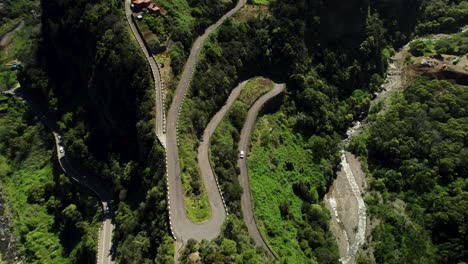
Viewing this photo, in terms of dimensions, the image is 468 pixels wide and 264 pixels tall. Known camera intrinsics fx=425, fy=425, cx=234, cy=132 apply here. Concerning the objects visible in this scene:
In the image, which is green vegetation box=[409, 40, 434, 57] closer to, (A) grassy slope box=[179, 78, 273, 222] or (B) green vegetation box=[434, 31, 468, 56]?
(B) green vegetation box=[434, 31, 468, 56]

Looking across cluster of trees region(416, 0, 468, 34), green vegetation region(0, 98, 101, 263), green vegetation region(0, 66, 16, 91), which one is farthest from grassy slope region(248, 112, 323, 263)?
green vegetation region(0, 66, 16, 91)

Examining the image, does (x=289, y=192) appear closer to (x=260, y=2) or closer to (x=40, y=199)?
(x=260, y=2)

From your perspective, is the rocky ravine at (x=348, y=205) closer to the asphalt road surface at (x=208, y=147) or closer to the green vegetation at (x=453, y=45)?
the asphalt road surface at (x=208, y=147)

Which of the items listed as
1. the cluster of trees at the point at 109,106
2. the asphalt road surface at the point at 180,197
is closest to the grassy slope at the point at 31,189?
the cluster of trees at the point at 109,106

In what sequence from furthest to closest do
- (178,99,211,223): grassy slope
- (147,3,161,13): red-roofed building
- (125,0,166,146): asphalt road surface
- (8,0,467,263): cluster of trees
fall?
(147,3,161,13): red-roofed building, (8,0,467,263): cluster of trees, (125,0,166,146): asphalt road surface, (178,99,211,223): grassy slope

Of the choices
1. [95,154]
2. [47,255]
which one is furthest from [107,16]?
[47,255]

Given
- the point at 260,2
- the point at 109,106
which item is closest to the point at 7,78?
the point at 109,106

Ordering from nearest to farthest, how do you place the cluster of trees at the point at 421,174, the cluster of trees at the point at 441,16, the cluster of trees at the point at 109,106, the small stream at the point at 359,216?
1. the cluster of trees at the point at 109,106
2. the cluster of trees at the point at 421,174
3. the small stream at the point at 359,216
4. the cluster of trees at the point at 441,16

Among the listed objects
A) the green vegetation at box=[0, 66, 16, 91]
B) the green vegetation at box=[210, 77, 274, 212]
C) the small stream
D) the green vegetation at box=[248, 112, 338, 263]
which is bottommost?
the small stream
